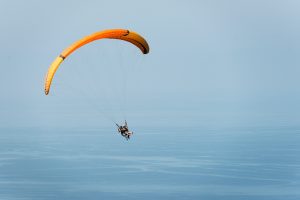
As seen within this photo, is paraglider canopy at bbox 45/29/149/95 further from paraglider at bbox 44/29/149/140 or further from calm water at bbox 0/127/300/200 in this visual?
calm water at bbox 0/127/300/200

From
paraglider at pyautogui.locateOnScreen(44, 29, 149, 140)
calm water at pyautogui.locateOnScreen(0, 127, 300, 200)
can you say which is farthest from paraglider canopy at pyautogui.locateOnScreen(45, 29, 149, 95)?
calm water at pyautogui.locateOnScreen(0, 127, 300, 200)

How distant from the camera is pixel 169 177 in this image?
131 metres

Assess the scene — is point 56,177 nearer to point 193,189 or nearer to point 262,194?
point 193,189

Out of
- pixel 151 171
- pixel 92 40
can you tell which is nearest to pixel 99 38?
pixel 92 40

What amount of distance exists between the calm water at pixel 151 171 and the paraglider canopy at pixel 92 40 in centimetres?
6576

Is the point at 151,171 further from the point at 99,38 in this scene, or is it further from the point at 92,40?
the point at 92,40

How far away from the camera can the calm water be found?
4621 inches

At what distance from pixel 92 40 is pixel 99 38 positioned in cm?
58

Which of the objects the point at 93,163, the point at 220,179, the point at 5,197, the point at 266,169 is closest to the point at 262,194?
the point at 220,179

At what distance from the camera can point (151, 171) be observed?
140 metres

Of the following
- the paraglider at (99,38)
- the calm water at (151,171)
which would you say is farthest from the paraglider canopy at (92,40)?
the calm water at (151,171)

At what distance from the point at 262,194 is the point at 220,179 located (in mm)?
20034

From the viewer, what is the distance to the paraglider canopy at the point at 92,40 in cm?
4512

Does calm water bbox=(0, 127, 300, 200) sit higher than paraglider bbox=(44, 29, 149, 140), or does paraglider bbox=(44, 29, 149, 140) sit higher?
calm water bbox=(0, 127, 300, 200)
